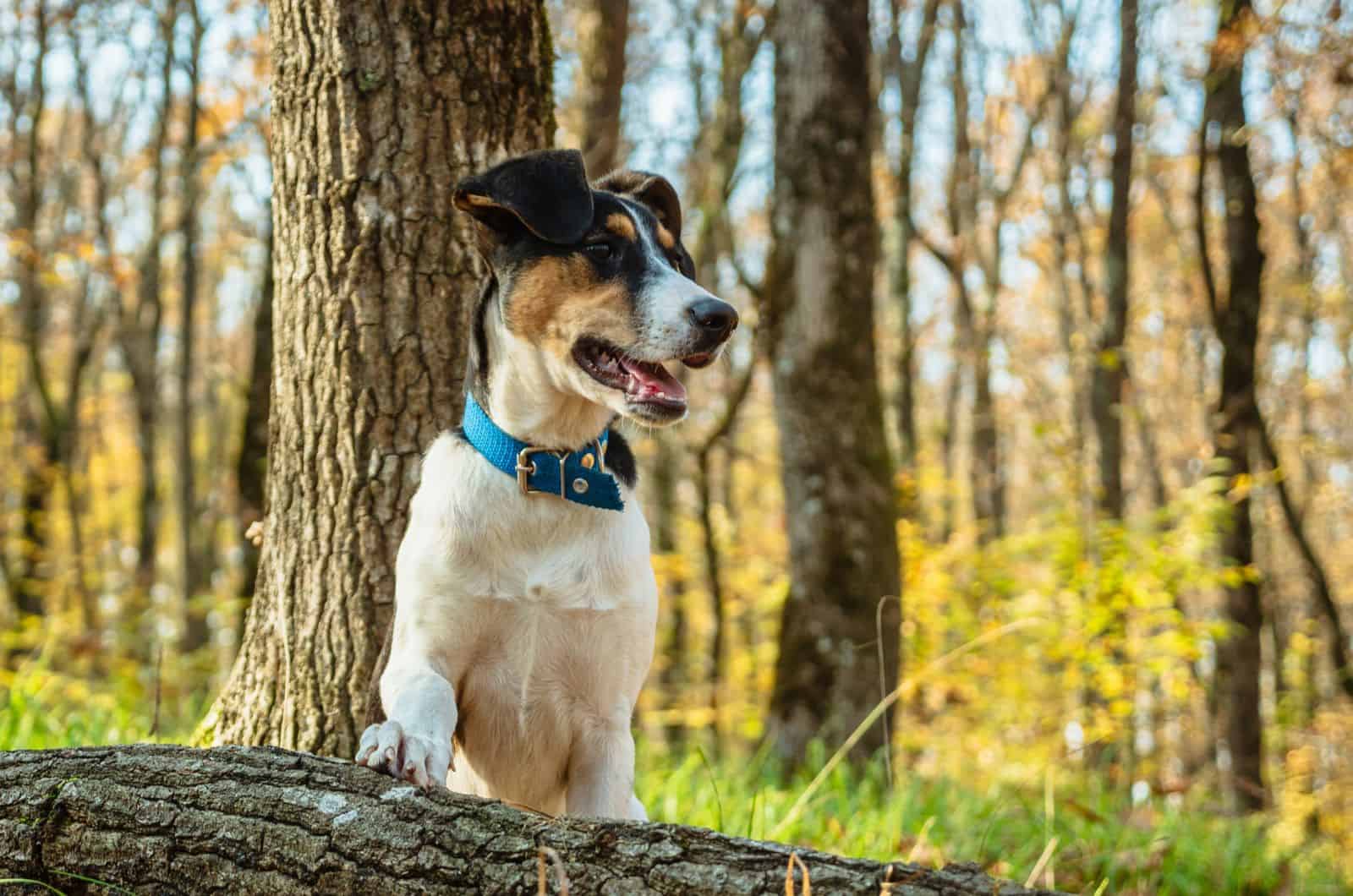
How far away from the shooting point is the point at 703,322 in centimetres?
303

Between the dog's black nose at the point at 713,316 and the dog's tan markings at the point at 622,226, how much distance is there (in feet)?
1.25

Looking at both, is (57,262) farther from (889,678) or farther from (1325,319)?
(1325,319)

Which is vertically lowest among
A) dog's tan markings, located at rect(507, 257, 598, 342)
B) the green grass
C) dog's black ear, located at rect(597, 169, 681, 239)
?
the green grass

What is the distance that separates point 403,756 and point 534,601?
0.61 metres

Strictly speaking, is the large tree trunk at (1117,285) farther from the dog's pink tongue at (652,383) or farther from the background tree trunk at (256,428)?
the dog's pink tongue at (652,383)

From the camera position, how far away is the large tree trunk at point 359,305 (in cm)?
384

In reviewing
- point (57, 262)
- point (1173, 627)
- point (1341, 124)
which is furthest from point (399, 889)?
point (57, 262)

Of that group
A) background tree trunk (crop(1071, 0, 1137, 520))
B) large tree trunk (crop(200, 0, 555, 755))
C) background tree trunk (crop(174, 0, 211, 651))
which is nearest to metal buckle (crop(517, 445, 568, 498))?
large tree trunk (crop(200, 0, 555, 755))

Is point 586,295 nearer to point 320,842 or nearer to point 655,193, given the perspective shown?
point 655,193

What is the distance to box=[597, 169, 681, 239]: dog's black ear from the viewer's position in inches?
148

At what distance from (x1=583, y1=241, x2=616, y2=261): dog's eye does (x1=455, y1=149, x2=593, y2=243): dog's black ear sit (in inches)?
2.3

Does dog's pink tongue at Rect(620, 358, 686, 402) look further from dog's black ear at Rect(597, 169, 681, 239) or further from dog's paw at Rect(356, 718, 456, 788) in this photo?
dog's paw at Rect(356, 718, 456, 788)

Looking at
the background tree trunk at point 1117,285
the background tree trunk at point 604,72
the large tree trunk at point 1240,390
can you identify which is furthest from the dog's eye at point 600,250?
the background tree trunk at point 1117,285

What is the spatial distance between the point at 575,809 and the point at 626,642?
1.59 feet
